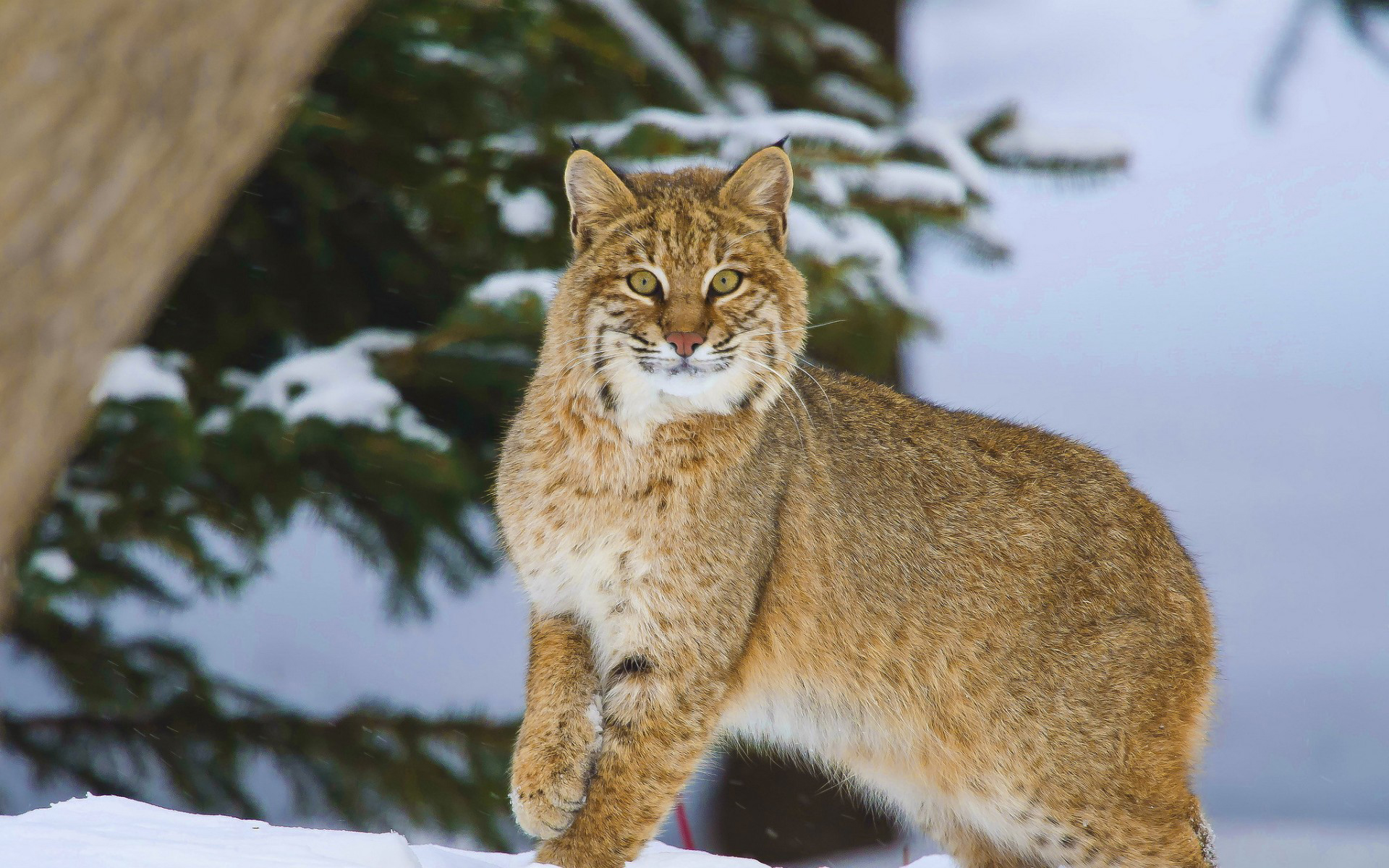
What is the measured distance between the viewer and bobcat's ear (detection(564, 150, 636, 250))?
160 inches

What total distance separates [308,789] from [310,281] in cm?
277

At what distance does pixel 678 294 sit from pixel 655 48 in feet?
15.8

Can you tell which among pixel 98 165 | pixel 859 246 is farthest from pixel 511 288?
pixel 98 165

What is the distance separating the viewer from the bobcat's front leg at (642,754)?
3.75 metres

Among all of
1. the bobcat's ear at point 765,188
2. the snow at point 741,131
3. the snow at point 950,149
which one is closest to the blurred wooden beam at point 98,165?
Result: the bobcat's ear at point 765,188

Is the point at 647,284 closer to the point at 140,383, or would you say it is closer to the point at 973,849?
the point at 973,849

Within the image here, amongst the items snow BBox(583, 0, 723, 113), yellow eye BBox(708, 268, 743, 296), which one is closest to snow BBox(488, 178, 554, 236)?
snow BBox(583, 0, 723, 113)

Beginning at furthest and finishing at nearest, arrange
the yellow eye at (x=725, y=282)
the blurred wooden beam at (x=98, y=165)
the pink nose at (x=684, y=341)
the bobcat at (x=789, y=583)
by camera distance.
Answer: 1. the yellow eye at (x=725, y=282)
2. the bobcat at (x=789, y=583)
3. the pink nose at (x=684, y=341)
4. the blurred wooden beam at (x=98, y=165)

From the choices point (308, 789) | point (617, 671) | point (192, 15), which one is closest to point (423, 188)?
point (308, 789)

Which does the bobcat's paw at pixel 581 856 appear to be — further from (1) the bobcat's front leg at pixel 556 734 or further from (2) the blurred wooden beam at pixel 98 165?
(2) the blurred wooden beam at pixel 98 165

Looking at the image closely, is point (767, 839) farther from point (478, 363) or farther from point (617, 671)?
point (617, 671)

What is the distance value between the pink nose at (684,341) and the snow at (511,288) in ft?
7.52

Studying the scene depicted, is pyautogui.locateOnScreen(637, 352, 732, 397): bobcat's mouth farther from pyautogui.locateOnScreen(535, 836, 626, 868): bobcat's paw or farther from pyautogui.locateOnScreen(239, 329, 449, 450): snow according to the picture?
pyautogui.locateOnScreen(239, 329, 449, 450): snow

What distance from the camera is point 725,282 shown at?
12.9 feet
